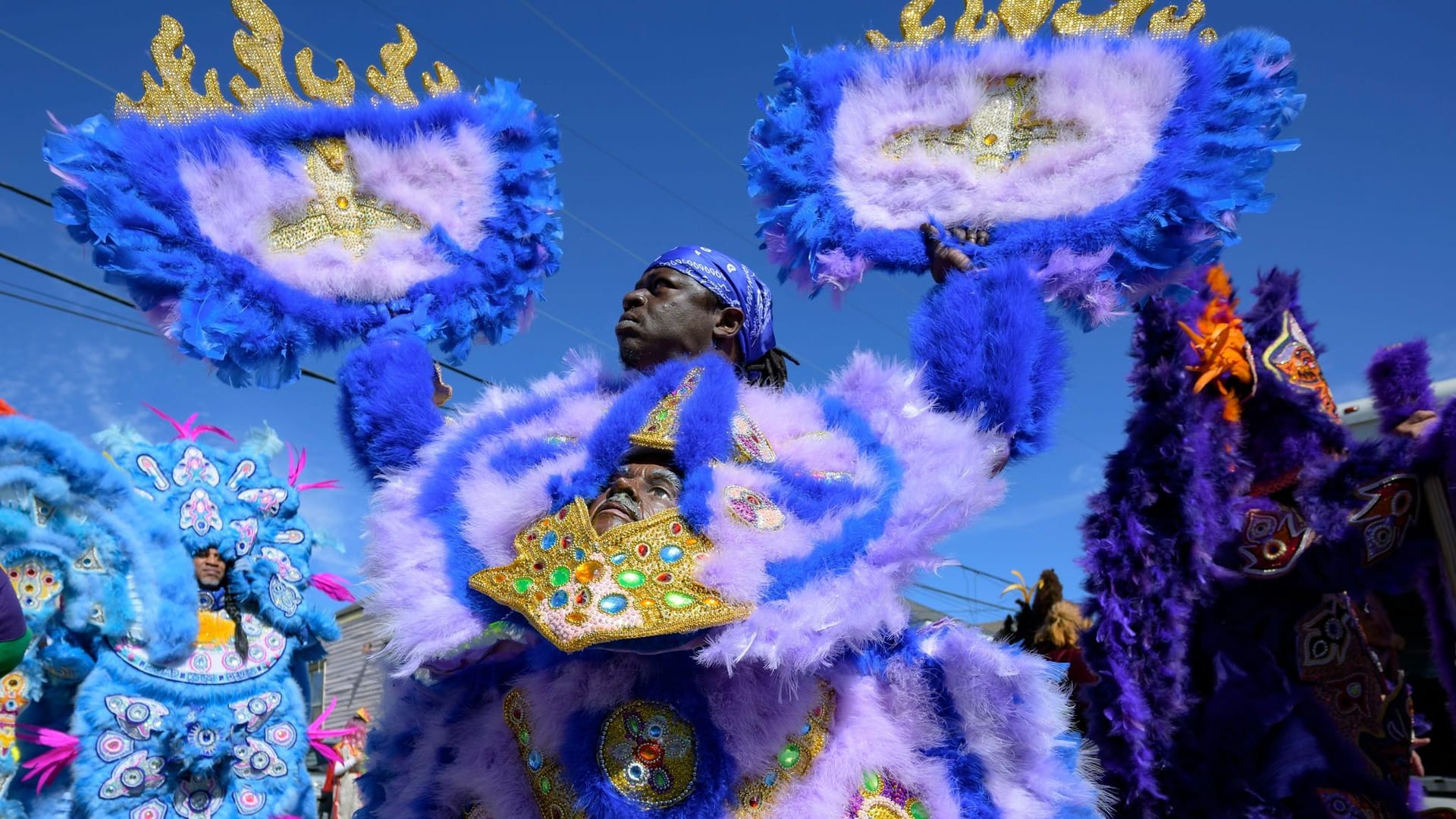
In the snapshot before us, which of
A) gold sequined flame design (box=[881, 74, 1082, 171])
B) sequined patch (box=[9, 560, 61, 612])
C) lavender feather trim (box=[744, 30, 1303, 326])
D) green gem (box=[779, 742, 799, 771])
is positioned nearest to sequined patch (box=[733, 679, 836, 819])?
green gem (box=[779, 742, 799, 771])

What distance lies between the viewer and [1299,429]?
12.2 ft

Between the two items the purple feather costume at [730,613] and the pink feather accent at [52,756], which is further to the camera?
the pink feather accent at [52,756]

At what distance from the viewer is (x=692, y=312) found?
2.29 m

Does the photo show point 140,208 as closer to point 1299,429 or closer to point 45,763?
point 45,763

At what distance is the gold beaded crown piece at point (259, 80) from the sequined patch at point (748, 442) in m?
1.31

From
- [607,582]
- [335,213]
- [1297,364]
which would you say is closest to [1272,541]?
[1297,364]

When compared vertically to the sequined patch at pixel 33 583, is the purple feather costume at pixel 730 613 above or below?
below

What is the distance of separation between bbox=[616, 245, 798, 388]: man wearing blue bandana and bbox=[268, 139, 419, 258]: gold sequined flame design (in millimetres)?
735

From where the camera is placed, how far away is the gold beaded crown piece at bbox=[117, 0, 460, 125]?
98.4 inches

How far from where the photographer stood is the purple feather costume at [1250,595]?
3.38 m

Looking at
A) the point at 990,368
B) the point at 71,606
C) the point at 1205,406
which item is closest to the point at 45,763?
the point at 71,606

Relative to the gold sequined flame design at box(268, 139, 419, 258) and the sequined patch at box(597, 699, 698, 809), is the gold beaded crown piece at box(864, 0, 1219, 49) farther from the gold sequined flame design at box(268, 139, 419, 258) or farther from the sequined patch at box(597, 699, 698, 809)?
the sequined patch at box(597, 699, 698, 809)

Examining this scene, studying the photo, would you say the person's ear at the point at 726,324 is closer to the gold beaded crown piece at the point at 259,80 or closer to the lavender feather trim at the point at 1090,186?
the lavender feather trim at the point at 1090,186

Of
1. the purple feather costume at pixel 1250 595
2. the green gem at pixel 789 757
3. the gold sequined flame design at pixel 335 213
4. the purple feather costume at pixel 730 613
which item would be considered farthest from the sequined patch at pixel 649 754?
the purple feather costume at pixel 1250 595
